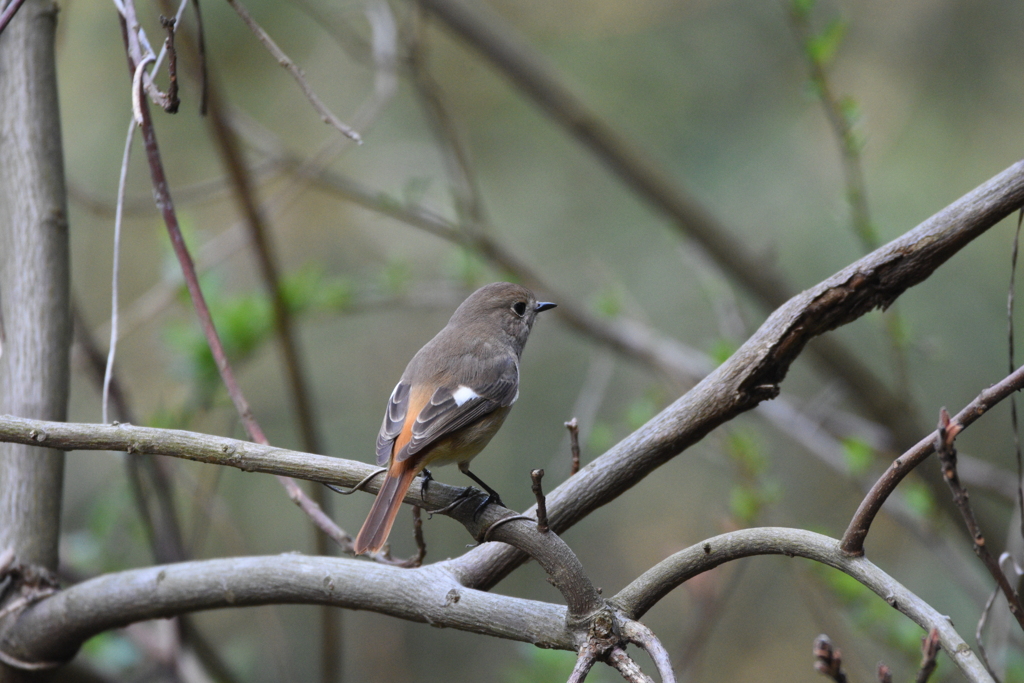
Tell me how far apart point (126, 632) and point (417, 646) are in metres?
2.78

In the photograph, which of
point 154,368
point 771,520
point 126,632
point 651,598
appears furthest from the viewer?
point 154,368

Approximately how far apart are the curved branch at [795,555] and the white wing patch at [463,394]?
1.12 m

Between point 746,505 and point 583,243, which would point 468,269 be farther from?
point 583,243

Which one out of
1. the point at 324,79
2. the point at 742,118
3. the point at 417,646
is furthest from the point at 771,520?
the point at 324,79

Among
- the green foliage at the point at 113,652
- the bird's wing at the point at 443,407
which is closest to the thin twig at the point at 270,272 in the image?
the bird's wing at the point at 443,407

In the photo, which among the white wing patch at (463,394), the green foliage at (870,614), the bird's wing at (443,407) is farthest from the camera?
the green foliage at (870,614)

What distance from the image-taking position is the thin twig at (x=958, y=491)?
4.23 ft

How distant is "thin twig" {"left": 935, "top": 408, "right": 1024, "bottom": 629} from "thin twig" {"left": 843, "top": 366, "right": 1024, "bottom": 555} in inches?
0.7

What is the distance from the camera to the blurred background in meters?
5.37

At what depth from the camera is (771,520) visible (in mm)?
Answer: 4156

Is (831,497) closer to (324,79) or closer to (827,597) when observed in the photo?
(827,597)

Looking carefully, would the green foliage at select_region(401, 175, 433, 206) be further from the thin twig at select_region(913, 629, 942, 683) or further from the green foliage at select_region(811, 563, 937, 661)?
the thin twig at select_region(913, 629, 942, 683)

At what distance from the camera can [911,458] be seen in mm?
1373

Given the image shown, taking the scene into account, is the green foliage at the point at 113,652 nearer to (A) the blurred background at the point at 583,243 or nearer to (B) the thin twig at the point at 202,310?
(A) the blurred background at the point at 583,243
